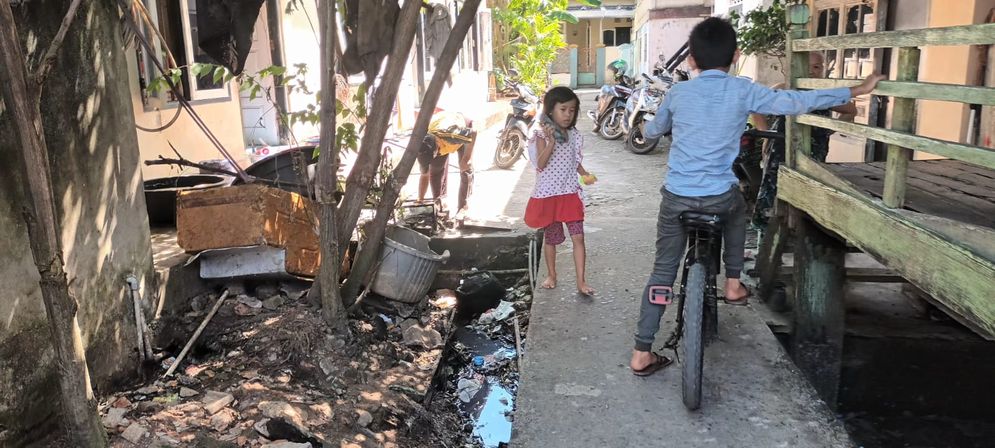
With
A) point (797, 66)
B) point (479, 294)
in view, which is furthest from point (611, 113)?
point (797, 66)

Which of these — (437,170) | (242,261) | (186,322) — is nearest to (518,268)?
(437,170)

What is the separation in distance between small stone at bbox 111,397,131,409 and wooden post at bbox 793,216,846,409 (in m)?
3.73

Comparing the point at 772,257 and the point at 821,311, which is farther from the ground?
the point at 772,257

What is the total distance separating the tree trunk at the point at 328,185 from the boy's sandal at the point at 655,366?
191cm

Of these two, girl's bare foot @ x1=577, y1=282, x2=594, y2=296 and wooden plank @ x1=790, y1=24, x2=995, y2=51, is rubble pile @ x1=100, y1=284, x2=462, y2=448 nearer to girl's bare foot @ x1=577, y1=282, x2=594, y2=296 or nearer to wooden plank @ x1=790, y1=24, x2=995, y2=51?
girl's bare foot @ x1=577, y1=282, x2=594, y2=296

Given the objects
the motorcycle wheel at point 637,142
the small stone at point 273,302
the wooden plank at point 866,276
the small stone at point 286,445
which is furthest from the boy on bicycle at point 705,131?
the motorcycle wheel at point 637,142

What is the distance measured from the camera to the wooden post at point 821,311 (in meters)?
4.21

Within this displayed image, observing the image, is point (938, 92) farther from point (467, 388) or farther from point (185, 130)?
point (185, 130)

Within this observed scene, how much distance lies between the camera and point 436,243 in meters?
6.71

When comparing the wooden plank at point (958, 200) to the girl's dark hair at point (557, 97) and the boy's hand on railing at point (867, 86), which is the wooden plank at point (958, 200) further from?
the girl's dark hair at point (557, 97)

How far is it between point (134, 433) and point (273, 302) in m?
1.73

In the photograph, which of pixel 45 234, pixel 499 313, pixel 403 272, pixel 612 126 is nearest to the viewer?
pixel 45 234

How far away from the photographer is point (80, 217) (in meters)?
3.41

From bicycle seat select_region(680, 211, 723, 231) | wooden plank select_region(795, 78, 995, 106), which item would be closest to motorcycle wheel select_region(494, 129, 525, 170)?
bicycle seat select_region(680, 211, 723, 231)
